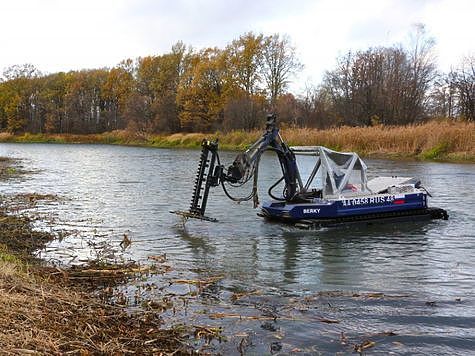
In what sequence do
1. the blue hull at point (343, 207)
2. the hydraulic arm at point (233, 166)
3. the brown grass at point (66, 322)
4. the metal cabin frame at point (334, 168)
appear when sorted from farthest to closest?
the metal cabin frame at point (334, 168) < the blue hull at point (343, 207) < the hydraulic arm at point (233, 166) < the brown grass at point (66, 322)

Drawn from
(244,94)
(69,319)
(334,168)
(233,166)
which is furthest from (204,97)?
(69,319)

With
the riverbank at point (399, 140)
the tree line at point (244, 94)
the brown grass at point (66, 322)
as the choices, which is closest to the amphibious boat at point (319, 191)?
the brown grass at point (66, 322)

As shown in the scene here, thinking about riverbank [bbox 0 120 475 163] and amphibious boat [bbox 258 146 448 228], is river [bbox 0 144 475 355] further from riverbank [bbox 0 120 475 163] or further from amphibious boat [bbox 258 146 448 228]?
riverbank [bbox 0 120 475 163]

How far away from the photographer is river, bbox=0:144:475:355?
6.52 m

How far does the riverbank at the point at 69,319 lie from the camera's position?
16.2 ft

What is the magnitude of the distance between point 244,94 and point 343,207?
167ft

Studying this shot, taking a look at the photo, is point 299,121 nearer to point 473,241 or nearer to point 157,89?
point 157,89

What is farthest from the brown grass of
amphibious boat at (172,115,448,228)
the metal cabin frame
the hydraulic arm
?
the metal cabin frame

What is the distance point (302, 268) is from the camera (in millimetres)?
9867

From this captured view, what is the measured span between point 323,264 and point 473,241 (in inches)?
168

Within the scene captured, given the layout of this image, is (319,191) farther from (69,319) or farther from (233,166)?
(69,319)

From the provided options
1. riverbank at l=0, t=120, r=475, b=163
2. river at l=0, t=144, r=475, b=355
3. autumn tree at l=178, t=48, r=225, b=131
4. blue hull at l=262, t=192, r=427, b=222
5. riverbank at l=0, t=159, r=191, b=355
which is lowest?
river at l=0, t=144, r=475, b=355

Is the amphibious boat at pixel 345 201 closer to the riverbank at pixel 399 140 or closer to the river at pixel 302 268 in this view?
the river at pixel 302 268

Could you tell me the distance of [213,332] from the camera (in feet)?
20.7
